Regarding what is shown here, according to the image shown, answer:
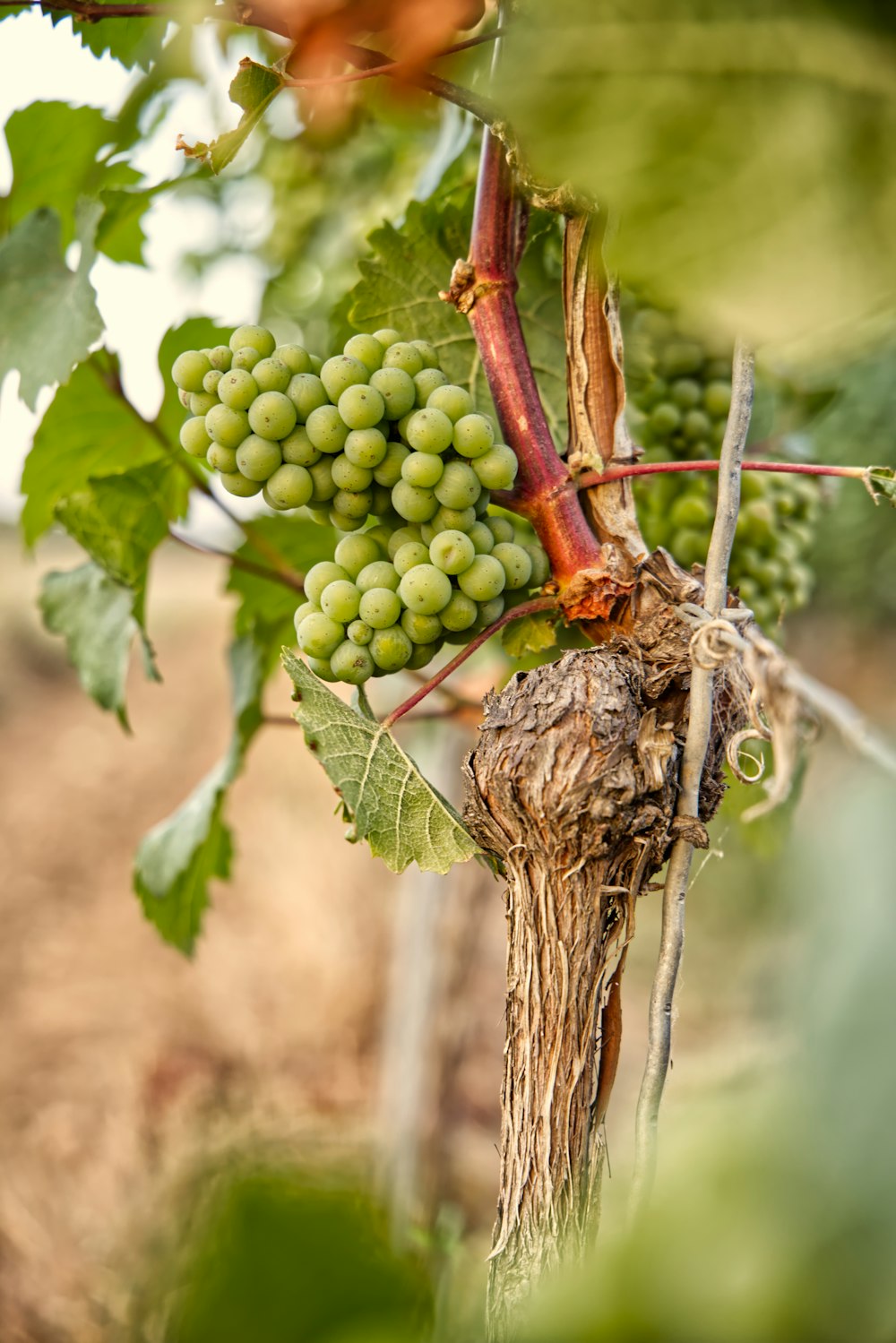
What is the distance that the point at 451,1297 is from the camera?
2.05 ft

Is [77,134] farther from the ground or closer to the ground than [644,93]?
farther from the ground

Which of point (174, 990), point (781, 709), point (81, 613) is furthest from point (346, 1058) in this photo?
point (781, 709)

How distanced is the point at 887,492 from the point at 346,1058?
2874 mm

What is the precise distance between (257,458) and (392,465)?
58mm

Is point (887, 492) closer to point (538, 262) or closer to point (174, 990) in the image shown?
point (538, 262)

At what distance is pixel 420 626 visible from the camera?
0.43 meters

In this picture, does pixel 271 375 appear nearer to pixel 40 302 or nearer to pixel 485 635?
pixel 485 635

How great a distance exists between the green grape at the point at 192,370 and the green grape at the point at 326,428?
6 centimetres

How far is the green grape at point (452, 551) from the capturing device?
42 centimetres

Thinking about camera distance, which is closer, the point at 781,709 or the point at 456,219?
the point at 781,709

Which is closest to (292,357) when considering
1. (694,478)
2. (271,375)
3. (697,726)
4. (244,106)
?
(271,375)

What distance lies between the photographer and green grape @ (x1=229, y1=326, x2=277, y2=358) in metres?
0.44

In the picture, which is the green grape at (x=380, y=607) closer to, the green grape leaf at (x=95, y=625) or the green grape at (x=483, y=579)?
the green grape at (x=483, y=579)

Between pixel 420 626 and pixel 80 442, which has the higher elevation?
pixel 80 442
